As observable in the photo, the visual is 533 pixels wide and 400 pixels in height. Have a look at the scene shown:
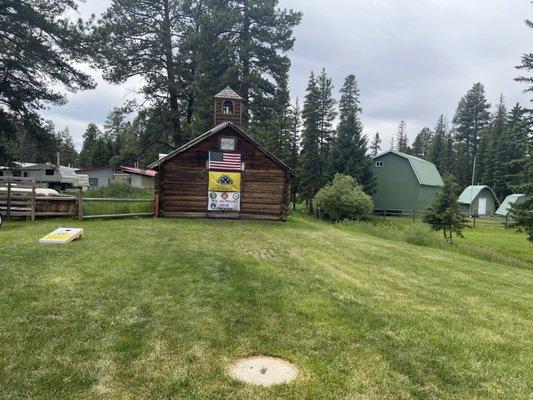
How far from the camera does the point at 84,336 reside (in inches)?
218

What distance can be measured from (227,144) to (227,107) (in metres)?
3.28

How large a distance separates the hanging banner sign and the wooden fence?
18.2ft

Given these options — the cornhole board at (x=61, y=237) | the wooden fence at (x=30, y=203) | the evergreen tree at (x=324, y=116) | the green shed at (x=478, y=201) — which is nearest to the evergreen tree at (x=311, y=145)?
the evergreen tree at (x=324, y=116)

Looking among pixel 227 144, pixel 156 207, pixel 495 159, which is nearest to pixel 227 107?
pixel 227 144

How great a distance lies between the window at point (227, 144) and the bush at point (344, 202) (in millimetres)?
13548

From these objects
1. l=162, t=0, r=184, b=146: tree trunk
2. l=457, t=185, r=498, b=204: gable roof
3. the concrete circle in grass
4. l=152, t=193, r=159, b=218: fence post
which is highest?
l=162, t=0, r=184, b=146: tree trunk

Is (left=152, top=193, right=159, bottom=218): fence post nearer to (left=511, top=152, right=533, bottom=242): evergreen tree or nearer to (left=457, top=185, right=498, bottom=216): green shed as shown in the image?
(left=511, top=152, right=533, bottom=242): evergreen tree

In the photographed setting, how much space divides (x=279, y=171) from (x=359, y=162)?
20.9 metres

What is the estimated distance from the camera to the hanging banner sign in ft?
72.3

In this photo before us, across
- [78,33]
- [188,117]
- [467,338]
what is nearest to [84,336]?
[467,338]

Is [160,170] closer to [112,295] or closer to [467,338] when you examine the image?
[112,295]

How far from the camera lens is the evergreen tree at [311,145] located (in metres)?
45.4

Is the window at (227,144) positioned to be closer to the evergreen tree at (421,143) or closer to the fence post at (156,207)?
the fence post at (156,207)

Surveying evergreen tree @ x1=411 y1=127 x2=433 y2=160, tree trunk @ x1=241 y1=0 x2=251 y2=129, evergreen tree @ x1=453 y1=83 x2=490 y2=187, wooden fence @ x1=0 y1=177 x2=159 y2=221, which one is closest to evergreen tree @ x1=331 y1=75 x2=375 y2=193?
tree trunk @ x1=241 y1=0 x2=251 y2=129
